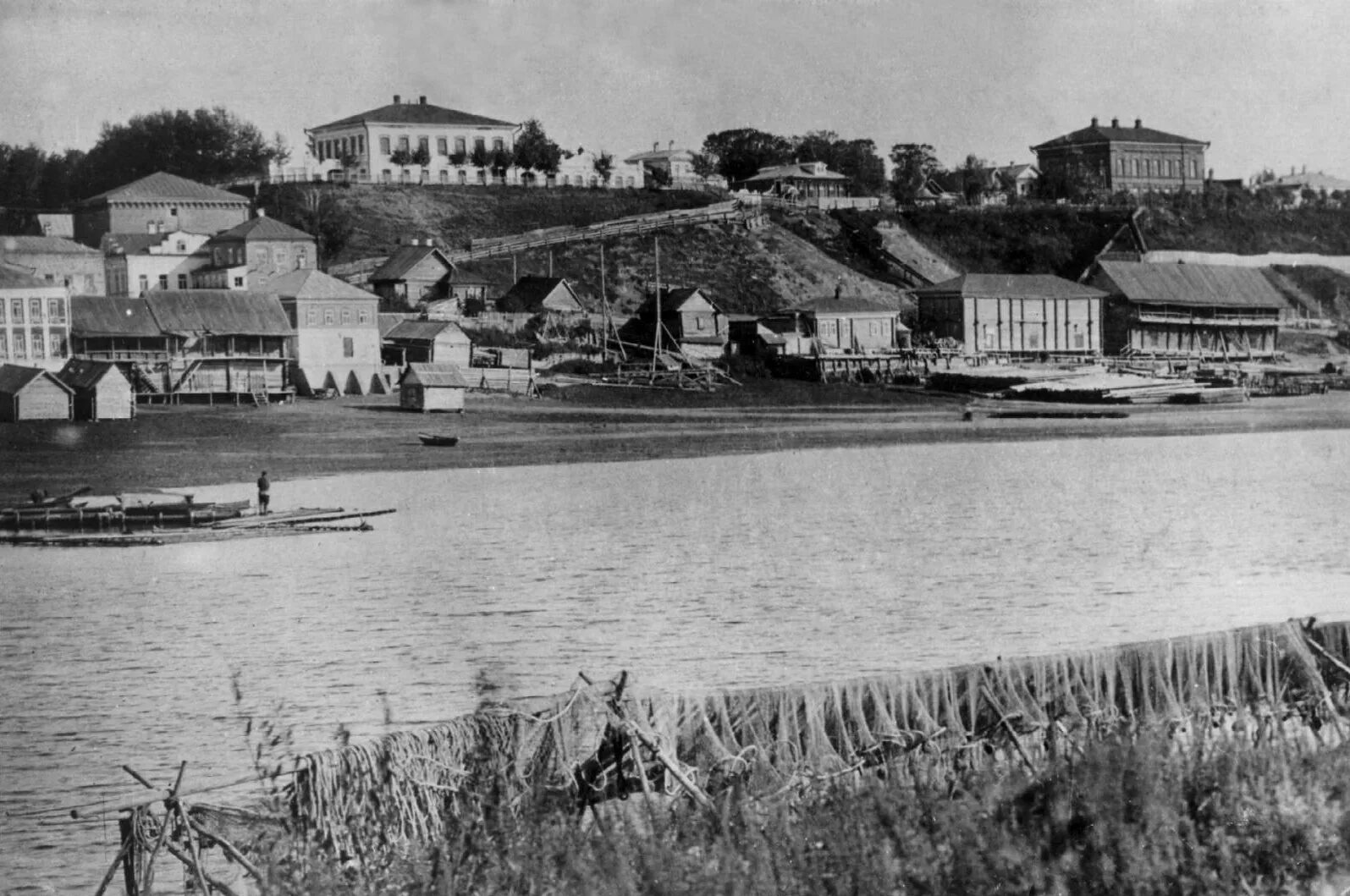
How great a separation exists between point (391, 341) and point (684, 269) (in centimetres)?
550

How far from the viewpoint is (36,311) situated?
13.6 metres

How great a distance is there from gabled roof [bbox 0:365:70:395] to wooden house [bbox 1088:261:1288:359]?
19881 millimetres

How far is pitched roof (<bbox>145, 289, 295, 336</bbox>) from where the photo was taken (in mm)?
18953

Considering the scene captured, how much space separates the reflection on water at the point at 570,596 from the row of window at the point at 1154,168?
49.3ft

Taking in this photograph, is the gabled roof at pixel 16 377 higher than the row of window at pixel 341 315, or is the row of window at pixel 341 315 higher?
the row of window at pixel 341 315

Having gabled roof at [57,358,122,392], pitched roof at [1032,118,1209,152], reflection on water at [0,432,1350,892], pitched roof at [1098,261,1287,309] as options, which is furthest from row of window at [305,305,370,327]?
pitched roof at [1098,261,1287,309]

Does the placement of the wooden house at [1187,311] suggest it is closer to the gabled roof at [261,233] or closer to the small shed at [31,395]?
the gabled roof at [261,233]

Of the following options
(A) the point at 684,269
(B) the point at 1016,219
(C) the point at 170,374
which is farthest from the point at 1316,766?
(B) the point at 1016,219

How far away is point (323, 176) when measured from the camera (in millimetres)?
23312

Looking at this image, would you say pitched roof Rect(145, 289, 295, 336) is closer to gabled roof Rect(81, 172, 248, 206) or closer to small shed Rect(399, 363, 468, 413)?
gabled roof Rect(81, 172, 248, 206)

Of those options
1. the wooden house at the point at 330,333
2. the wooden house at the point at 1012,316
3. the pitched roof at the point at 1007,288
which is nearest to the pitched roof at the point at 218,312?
the wooden house at the point at 330,333

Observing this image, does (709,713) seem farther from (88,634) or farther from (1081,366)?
(1081,366)

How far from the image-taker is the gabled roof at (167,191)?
20.0 meters

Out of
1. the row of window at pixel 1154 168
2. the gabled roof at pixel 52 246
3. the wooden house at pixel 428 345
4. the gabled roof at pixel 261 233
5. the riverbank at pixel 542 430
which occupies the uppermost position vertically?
the row of window at pixel 1154 168
